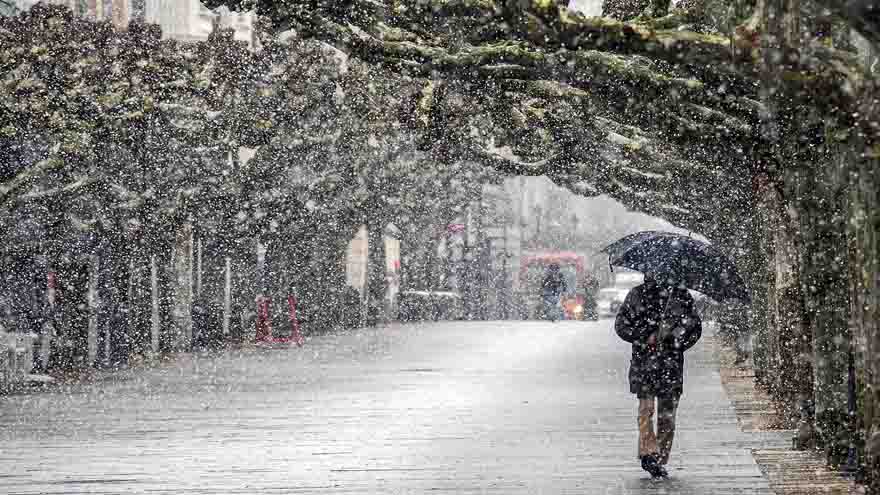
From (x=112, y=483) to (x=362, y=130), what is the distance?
85.3 ft

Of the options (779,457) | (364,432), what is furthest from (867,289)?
(364,432)

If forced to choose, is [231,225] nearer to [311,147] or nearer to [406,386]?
[311,147]

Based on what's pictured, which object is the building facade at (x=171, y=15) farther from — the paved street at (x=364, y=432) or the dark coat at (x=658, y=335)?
the dark coat at (x=658, y=335)

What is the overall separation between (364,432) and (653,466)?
4.61 metres

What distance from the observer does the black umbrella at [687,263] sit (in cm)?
1363

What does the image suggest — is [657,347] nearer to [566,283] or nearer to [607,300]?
[607,300]

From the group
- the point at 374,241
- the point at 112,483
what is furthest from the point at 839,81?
the point at 374,241

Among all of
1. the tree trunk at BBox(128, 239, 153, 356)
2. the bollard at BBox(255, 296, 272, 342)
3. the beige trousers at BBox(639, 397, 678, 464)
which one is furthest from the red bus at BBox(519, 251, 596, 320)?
the beige trousers at BBox(639, 397, 678, 464)

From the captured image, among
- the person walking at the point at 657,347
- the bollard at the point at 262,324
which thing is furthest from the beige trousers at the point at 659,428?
the bollard at the point at 262,324

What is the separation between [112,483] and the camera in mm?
13234

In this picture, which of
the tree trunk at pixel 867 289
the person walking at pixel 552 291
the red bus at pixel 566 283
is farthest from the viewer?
the red bus at pixel 566 283

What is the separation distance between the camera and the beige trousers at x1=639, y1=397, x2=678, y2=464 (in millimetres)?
13445

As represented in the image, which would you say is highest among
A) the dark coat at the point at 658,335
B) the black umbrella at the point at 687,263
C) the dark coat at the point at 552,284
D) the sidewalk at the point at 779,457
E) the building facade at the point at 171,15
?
the building facade at the point at 171,15

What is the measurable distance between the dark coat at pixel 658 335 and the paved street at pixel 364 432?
668mm
